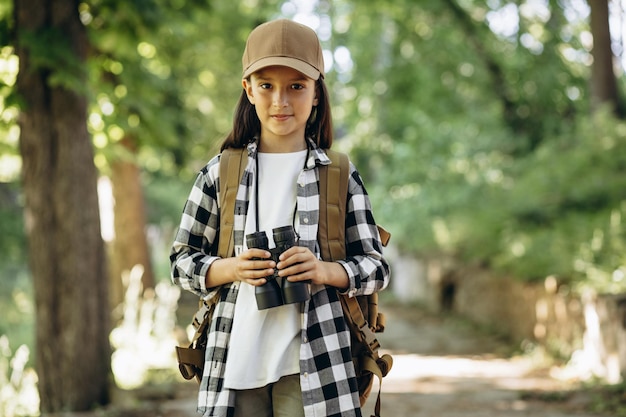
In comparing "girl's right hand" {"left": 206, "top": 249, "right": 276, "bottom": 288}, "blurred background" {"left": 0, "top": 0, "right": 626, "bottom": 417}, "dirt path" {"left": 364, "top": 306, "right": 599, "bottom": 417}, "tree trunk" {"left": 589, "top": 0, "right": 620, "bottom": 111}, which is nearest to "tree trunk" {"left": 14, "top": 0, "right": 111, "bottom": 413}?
"blurred background" {"left": 0, "top": 0, "right": 626, "bottom": 417}

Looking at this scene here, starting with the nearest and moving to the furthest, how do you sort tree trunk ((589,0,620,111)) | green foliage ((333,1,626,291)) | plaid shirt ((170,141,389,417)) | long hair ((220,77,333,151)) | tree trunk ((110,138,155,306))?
plaid shirt ((170,141,389,417)), long hair ((220,77,333,151)), green foliage ((333,1,626,291)), tree trunk ((589,0,620,111)), tree trunk ((110,138,155,306))

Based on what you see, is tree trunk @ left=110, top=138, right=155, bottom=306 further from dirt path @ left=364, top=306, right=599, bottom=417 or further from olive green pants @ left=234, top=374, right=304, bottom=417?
olive green pants @ left=234, top=374, right=304, bottom=417

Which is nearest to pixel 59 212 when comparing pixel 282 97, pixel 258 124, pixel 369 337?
pixel 258 124

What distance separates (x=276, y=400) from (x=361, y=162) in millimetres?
20864

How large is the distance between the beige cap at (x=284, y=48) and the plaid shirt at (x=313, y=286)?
270 millimetres

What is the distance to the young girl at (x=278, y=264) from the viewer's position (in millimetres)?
2469

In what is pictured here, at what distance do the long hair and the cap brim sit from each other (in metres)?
0.16

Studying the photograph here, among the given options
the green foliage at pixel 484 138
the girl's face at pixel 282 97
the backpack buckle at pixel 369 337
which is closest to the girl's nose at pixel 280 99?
the girl's face at pixel 282 97

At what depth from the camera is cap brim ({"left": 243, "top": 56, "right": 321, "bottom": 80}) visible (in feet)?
8.22

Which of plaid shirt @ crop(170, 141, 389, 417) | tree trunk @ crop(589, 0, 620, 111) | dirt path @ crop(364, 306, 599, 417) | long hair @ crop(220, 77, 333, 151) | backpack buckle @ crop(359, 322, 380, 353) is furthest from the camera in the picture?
tree trunk @ crop(589, 0, 620, 111)

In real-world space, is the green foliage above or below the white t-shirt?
above

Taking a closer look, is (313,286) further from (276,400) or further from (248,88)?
(248,88)

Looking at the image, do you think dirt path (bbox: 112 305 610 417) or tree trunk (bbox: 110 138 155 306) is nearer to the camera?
dirt path (bbox: 112 305 610 417)

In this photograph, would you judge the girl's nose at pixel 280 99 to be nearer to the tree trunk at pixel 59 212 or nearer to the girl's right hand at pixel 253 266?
the girl's right hand at pixel 253 266
